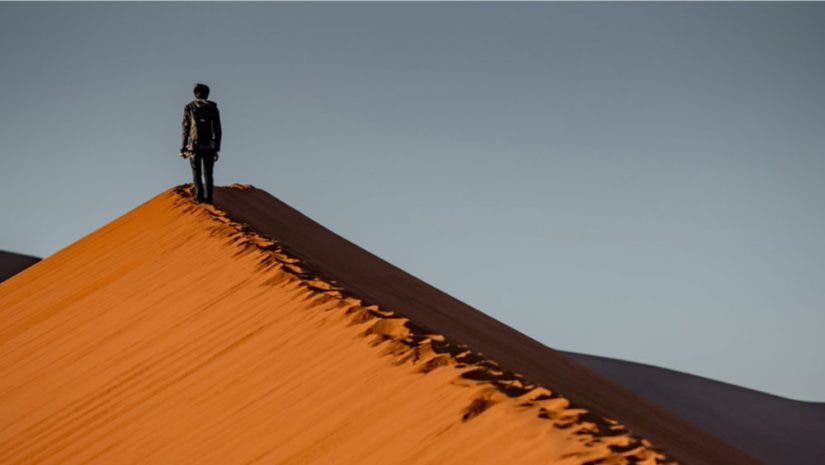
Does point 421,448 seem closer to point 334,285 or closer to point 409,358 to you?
point 409,358

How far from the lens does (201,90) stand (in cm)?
1088

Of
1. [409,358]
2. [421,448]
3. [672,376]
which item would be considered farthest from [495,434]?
[672,376]

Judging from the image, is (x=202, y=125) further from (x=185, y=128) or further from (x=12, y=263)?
(x=12, y=263)

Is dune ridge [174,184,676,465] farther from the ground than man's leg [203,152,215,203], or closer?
closer

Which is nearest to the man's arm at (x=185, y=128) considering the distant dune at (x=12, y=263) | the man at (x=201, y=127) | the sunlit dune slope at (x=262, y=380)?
the man at (x=201, y=127)

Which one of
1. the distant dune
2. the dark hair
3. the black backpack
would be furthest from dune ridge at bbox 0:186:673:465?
the distant dune

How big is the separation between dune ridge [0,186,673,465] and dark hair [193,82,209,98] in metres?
1.49

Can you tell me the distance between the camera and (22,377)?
26.5 feet

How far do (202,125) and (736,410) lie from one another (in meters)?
27.8

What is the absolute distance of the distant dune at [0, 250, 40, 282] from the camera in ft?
109

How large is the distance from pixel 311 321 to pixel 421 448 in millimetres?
2299

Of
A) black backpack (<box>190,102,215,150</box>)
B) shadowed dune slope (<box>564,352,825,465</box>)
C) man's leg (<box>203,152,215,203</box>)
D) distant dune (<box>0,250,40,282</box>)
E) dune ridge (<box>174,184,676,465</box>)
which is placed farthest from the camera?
distant dune (<box>0,250,40,282</box>)

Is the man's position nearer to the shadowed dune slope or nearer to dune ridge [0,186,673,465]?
dune ridge [0,186,673,465]

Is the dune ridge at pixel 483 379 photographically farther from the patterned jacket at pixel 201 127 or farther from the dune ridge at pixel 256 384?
the patterned jacket at pixel 201 127
